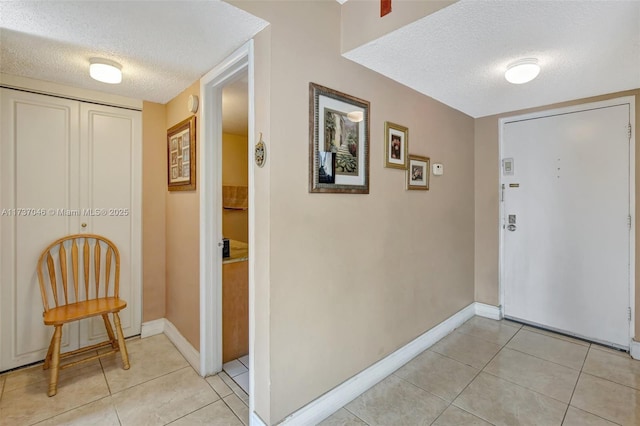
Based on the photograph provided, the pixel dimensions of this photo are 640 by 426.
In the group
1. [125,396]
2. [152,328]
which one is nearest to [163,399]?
[125,396]

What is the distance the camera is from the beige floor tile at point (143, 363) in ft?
6.97

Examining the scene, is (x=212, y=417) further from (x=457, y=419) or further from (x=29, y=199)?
(x=29, y=199)

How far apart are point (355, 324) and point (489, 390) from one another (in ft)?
3.38

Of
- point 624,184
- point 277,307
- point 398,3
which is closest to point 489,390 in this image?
point 277,307

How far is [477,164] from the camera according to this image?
3.33 meters

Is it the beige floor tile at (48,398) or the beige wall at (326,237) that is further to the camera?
the beige floor tile at (48,398)

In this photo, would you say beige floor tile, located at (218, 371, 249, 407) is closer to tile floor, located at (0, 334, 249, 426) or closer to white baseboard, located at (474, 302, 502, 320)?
tile floor, located at (0, 334, 249, 426)

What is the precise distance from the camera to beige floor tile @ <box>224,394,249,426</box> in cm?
177

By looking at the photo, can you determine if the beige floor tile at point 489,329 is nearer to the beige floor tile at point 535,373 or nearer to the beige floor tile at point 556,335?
the beige floor tile at point 556,335

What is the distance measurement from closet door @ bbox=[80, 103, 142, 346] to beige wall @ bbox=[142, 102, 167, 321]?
52 mm

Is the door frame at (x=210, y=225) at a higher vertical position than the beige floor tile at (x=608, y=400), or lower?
higher

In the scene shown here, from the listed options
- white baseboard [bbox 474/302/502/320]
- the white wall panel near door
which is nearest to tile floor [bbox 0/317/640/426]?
the white wall panel near door

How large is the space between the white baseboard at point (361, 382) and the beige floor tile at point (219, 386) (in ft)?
1.43

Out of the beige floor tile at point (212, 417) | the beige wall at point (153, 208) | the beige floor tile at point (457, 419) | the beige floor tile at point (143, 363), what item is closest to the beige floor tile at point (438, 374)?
the beige floor tile at point (457, 419)
